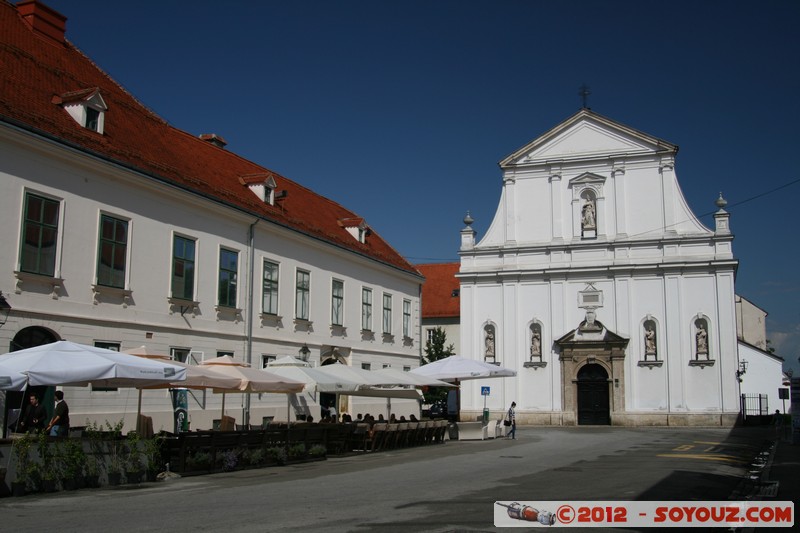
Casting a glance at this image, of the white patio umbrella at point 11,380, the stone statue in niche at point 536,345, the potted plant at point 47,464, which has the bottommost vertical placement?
the potted plant at point 47,464

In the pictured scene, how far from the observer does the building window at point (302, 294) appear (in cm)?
2898

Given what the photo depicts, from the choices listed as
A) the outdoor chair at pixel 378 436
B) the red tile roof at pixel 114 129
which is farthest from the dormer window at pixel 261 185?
the outdoor chair at pixel 378 436

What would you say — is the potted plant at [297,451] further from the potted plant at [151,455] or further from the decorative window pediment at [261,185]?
the decorative window pediment at [261,185]

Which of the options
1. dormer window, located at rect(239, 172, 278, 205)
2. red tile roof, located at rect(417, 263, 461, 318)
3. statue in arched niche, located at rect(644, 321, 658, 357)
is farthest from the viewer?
red tile roof, located at rect(417, 263, 461, 318)

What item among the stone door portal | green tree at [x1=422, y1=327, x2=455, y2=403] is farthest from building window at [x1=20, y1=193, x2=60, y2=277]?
green tree at [x1=422, y1=327, x2=455, y2=403]

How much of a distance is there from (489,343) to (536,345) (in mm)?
2758

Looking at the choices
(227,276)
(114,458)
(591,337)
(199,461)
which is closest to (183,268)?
(227,276)

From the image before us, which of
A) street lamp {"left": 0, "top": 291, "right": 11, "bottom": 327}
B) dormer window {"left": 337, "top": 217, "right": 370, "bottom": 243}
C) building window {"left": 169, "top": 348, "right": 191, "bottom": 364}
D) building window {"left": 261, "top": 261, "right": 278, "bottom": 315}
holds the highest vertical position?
dormer window {"left": 337, "top": 217, "right": 370, "bottom": 243}

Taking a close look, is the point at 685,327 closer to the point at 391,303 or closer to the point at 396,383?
Result: the point at 391,303

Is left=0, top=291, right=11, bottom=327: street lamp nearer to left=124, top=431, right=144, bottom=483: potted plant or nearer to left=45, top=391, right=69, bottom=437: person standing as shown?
left=45, top=391, right=69, bottom=437: person standing

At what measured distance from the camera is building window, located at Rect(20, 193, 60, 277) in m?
18.0

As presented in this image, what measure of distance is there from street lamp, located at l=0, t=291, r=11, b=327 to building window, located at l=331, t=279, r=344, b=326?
50.0 feet

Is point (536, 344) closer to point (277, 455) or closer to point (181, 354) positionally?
point (181, 354)

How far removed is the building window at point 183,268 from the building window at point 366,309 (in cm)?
1146
